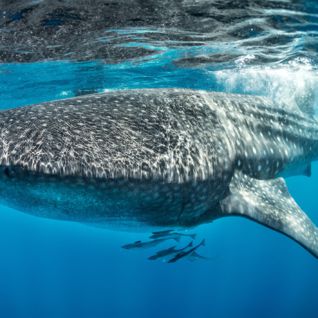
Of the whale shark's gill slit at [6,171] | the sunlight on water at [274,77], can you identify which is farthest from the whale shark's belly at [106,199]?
the sunlight on water at [274,77]

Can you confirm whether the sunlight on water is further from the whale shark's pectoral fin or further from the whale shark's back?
the whale shark's back

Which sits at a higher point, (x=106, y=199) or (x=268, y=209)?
(x=106, y=199)

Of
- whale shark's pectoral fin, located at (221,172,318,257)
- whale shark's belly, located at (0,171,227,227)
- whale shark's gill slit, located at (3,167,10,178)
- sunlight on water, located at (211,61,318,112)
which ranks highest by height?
whale shark's gill slit, located at (3,167,10,178)

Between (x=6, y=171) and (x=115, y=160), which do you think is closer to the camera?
(x=6, y=171)

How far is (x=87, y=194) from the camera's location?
2719mm

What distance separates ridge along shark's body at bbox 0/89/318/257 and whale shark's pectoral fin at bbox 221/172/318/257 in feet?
0.04

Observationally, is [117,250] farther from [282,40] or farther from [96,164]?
[96,164]

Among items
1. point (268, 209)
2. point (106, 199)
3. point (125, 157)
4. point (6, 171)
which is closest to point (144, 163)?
point (125, 157)

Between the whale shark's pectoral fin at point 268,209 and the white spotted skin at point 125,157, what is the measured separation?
0.14 metres

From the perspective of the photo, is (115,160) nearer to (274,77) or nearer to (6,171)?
(6,171)

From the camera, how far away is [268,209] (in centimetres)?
401

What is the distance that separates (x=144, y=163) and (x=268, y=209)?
5.89 ft

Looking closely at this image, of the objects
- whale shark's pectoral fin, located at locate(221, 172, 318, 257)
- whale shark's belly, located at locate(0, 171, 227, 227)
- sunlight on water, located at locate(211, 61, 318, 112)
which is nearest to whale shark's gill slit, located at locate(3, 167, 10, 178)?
whale shark's belly, located at locate(0, 171, 227, 227)

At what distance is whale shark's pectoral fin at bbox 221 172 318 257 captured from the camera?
12.6 feet
